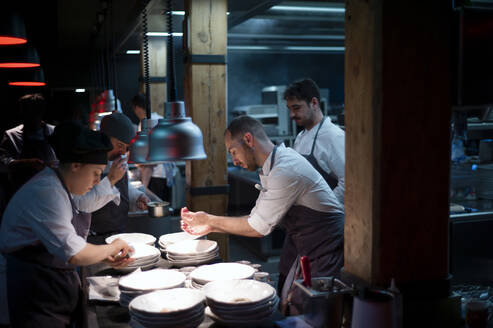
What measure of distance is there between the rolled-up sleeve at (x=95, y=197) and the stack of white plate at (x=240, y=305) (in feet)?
4.24

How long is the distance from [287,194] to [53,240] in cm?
133

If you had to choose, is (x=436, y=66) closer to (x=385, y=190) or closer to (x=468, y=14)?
(x=468, y=14)

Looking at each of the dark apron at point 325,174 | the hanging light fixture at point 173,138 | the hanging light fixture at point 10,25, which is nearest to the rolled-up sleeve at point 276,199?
the hanging light fixture at point 173,138

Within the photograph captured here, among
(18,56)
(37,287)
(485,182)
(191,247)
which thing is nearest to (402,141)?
(191,247)

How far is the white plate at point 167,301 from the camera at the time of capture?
185 centimetres

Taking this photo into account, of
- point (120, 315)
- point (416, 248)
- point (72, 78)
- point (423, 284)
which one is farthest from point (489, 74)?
point (72, 78)

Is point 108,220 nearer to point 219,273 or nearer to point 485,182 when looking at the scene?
point 219,273

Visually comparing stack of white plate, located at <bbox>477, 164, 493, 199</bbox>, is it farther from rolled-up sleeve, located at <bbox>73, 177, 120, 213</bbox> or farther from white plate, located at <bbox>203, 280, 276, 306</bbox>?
rolled-up sleeve, located at <bbox>73, 177, 120, 213</bbox>

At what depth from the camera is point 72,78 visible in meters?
10.4

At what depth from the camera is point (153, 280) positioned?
2.27 metres

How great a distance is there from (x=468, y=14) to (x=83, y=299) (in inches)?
92.1

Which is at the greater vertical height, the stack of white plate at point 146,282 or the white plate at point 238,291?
the white plate at point 238,291

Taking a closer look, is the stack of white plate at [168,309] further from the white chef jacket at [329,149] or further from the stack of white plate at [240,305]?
the white chef jacket at [329,149]

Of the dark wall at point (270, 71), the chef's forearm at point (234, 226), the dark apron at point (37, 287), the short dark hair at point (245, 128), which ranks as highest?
the dark wall at point (270, 71)
